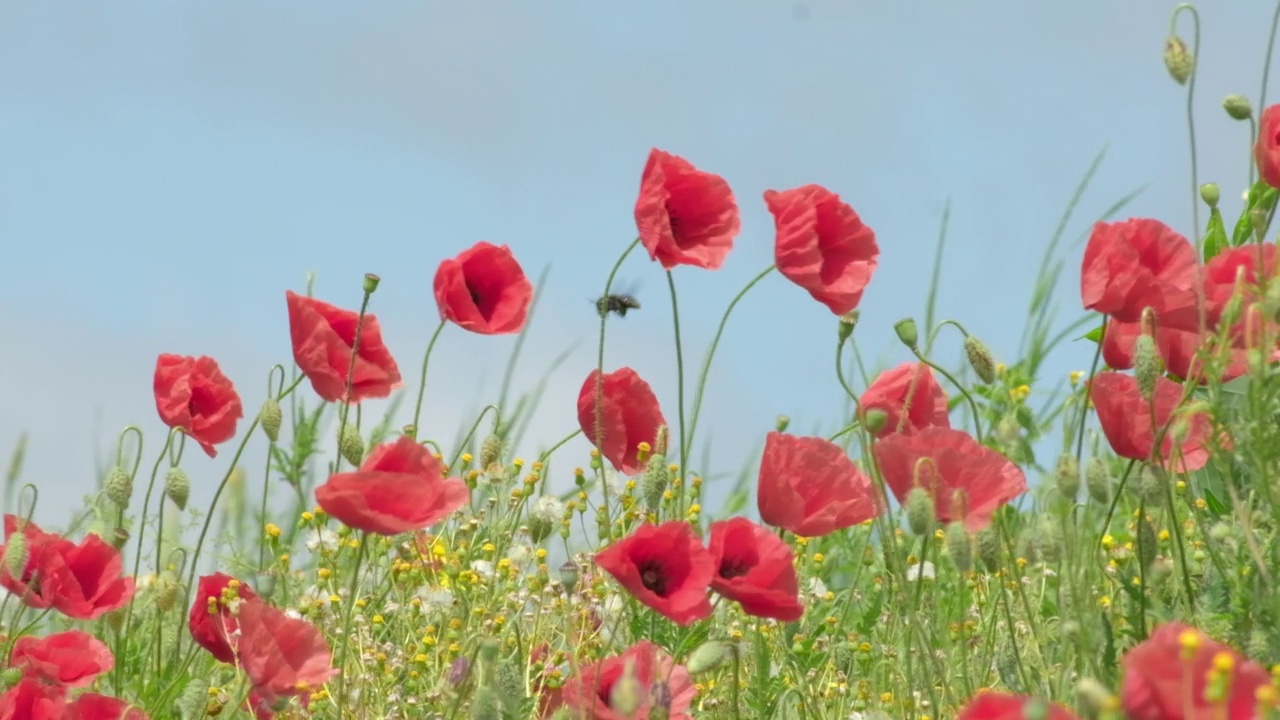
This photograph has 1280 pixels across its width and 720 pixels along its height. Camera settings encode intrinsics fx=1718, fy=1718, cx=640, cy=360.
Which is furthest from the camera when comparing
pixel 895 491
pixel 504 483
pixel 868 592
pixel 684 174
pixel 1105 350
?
pixel 868 592

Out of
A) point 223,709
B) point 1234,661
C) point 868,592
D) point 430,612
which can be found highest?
point 868,592

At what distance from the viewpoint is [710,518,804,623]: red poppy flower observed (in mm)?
2332

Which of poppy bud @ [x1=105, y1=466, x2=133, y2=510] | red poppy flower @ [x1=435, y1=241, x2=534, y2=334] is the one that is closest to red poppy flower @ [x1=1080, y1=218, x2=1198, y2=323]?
red poppy flower @ [x1=435, y1=241, x2=534, y2=334]

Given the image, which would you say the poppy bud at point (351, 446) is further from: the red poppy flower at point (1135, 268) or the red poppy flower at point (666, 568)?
the red poppy flower at point (1135, 268)

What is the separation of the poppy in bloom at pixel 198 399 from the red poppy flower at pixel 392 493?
3.90 feet

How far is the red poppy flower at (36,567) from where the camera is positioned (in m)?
3.00

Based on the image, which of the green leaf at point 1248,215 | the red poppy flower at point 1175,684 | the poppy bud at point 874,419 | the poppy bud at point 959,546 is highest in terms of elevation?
the green leaf at point 1248,215

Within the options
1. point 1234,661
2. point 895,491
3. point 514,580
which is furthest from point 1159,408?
point 514,580

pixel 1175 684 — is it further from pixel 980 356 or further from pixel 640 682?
pixel 980 356

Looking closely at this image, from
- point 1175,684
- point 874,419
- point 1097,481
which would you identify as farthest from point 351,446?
point 1175,684

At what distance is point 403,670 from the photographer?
316cm

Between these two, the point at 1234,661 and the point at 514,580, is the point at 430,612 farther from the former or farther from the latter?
the point at 1234,661

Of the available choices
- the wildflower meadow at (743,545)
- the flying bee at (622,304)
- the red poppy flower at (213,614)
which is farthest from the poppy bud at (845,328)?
the flying bee at (622,304)

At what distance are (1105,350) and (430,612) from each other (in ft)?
4.62
